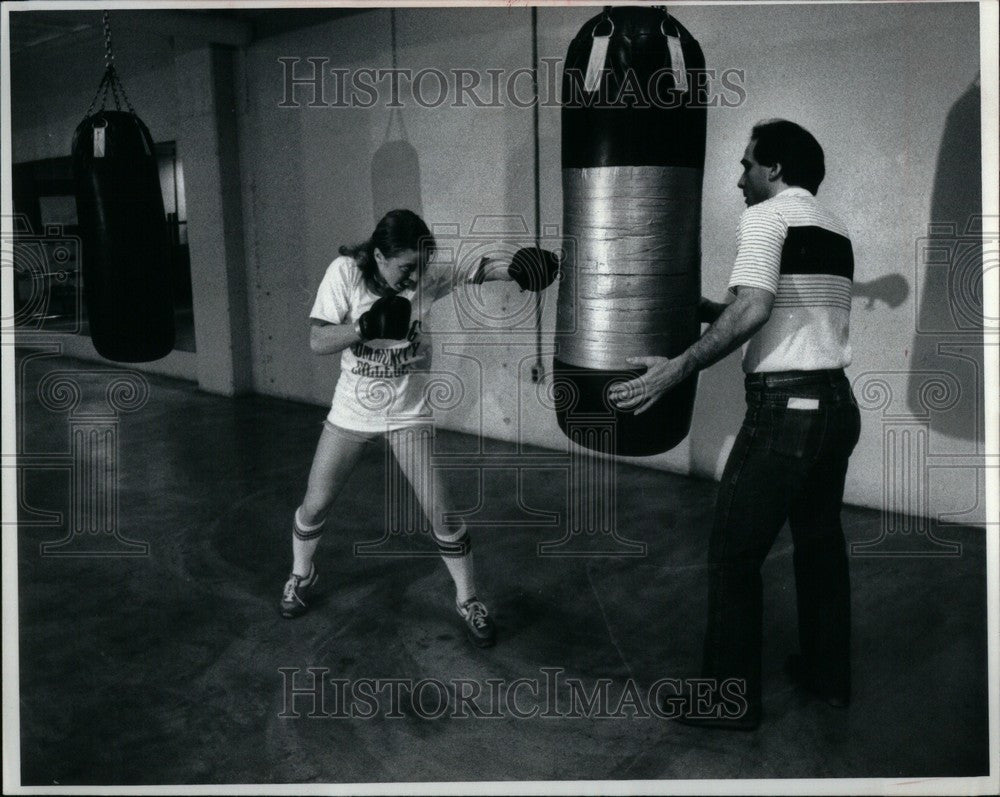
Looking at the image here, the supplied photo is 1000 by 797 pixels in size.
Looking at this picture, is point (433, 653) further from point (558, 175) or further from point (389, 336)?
point (558, 175)

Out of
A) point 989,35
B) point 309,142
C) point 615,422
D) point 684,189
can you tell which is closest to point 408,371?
point 615,422

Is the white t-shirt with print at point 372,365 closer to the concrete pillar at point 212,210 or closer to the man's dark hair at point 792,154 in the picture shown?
the man's dark hair at point 792,154

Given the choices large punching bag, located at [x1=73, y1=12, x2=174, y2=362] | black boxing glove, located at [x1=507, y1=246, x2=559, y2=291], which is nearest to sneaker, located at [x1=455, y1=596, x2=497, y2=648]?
black boxing glove, located at [x1=507, y1=246, x2=559, y2=291]

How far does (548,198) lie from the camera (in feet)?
11.3

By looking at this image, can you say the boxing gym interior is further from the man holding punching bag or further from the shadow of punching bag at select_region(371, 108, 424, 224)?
the man holding punching bag

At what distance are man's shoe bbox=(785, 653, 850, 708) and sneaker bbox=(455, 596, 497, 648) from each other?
817 mm

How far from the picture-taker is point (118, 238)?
2.49 meters

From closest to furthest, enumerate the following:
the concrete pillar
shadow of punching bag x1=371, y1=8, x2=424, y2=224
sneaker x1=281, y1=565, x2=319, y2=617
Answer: sneaker x1=281, y1=565, x2=319, y2=617
shadow of punching bag x1=371, y1=8, x2=424, y2=224
the concrete pillar

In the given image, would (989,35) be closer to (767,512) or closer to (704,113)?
(704,113)

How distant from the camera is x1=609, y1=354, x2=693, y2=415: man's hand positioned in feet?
6.35

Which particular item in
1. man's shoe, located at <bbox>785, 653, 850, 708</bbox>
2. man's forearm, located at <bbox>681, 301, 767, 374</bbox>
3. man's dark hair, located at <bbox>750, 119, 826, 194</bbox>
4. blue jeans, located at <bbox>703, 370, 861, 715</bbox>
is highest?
man's dark hair, located at <bbox>750, 119, 826, 194</bbox>

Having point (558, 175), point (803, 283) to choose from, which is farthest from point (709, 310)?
point (558, 175)

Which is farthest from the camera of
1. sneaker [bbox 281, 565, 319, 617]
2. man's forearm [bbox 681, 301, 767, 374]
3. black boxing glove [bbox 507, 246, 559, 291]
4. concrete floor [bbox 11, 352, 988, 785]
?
sneaker [bbox 281, 565, 319, 617]

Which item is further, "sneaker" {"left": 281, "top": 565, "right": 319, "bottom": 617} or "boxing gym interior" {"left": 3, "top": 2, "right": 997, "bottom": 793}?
"sneaker" {"left": 281, "top": 565, "right": 319, "bottom": 617}
